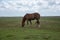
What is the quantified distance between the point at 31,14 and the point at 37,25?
90 cm

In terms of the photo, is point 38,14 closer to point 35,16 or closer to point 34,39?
point 35,16

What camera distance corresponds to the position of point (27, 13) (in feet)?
31.2

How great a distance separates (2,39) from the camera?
17.5 ft

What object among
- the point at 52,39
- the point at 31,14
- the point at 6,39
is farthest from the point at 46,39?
the point at 31,14

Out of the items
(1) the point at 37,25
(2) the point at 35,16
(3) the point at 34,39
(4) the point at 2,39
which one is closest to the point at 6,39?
(4) the point at 2,39

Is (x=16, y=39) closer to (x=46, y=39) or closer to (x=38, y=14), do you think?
(x=46, y=39)

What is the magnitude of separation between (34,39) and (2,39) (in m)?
1.10

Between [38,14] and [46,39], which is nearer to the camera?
[46,39]

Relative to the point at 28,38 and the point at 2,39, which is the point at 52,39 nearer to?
the point at 28,38

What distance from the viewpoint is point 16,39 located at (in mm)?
5305

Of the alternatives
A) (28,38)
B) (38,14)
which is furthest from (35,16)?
(28,38)

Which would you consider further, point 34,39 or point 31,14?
point 31,14

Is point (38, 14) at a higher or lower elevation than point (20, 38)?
higher

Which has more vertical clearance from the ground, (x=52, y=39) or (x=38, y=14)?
(x=38, y=14)
